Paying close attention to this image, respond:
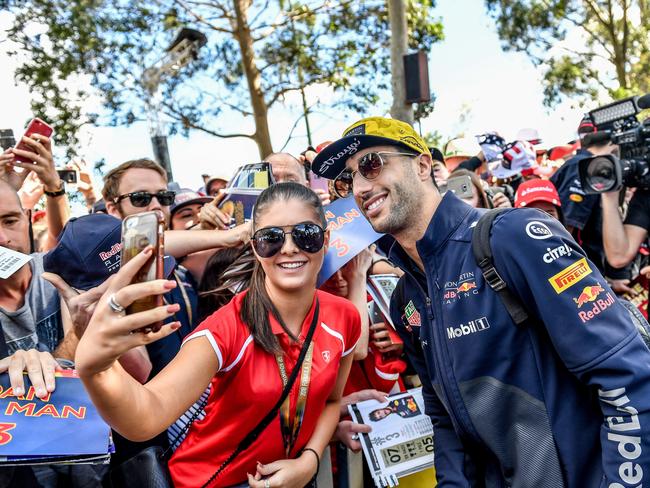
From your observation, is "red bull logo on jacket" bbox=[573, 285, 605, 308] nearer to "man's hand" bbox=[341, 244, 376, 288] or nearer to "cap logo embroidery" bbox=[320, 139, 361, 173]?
"cap logo embroidery" bbox=[320, 139, 361, 173]

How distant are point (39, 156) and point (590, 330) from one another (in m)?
2.93

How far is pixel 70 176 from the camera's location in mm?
4848

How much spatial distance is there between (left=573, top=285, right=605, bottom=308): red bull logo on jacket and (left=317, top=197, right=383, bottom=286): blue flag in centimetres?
131

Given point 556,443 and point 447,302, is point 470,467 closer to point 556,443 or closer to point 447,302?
point 556,443

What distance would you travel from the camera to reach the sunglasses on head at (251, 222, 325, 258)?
2.31 metres

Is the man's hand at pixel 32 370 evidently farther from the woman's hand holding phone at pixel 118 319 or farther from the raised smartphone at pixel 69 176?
the raised smartphone at pixel 69 176

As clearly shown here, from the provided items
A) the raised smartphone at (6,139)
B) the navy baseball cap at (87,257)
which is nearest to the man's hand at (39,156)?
the raised smartphone at (6,139)

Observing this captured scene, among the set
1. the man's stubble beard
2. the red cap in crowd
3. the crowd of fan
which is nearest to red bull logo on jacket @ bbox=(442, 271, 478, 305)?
the man's stubble beard

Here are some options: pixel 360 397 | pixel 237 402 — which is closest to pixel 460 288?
pixel 237 402

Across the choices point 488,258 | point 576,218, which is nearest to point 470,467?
point 488,258

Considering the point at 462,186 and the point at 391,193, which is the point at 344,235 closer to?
the point at 391,193

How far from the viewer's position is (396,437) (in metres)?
2.59

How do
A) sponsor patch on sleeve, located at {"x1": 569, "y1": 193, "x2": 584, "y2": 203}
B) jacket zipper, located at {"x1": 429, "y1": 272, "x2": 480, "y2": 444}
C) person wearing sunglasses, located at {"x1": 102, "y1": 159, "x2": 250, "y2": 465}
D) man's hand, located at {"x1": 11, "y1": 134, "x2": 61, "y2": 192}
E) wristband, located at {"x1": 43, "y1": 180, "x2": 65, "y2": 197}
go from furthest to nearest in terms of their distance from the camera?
sponsor patch on sleeve, located at {"x1": 569, "y1": 193, "x2": 584, "y2": 203} → wristband, located at {"x1": 43, "y1": 180, "x2": 65, "y2": 197} → man's hand, located at {"x1": 11, "y1": 134, "x2": 61, "y2": 192} → person wearing sunglasses, located at {"x1": 102, "y1": 159, "x2": 250, "y2": 465} → jacket zipper, located at {"x1": 429, "y1": 272, "x2": 480, "y2": 444}

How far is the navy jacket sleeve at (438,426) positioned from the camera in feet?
7.10
